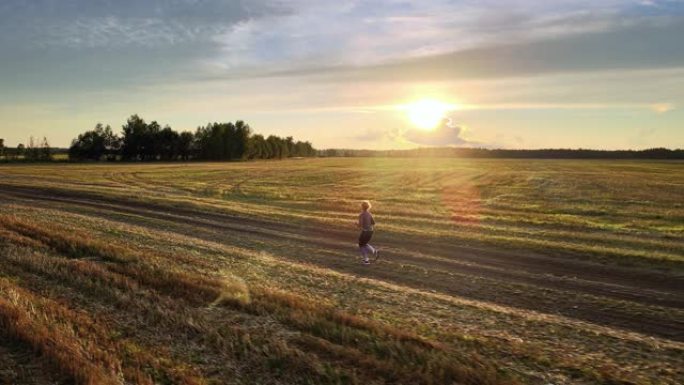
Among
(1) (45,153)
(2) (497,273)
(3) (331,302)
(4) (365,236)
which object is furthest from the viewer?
(1) (45,153)

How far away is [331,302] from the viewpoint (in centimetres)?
1345

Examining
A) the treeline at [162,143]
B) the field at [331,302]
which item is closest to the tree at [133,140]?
the treeline at [162,143]

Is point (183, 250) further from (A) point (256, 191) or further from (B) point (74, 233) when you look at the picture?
(A) point (256, 191)

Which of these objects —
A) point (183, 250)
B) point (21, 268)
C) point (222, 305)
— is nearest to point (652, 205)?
point (183, 250)

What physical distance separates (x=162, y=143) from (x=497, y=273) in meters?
134

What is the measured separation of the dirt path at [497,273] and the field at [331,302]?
91 mm

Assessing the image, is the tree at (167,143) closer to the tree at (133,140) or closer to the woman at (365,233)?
the tree at (133,140)

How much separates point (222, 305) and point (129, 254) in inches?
253

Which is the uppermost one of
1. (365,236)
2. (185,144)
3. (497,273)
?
(185,144)

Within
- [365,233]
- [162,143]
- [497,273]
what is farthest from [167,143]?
[497,273]

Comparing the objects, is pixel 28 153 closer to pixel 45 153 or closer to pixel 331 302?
pixel 45 153

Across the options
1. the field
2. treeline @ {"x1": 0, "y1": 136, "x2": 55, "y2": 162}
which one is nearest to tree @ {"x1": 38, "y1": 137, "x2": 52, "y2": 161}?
treeline @ {"x1": 0, "y1": 136, "x2": 55, "y2": 162}

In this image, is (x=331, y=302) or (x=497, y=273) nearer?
(x=331, y=302)

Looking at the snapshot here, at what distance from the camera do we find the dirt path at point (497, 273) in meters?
13.4
